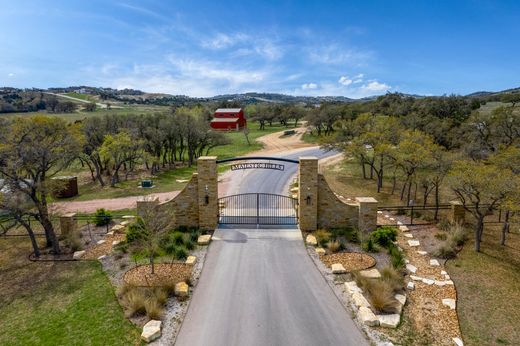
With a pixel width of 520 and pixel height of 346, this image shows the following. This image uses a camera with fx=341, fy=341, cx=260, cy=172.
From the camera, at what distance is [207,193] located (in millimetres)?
15297

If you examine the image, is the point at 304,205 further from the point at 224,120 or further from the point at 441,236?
the point at 224,120

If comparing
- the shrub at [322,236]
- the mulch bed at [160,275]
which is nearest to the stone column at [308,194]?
the shrub at [322,236]

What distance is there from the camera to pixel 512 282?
1097 centimetres

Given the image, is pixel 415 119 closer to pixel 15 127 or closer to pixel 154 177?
pixel 154 177

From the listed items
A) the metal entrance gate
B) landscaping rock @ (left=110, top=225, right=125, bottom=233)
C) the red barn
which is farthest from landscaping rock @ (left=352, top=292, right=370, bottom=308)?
the red barn

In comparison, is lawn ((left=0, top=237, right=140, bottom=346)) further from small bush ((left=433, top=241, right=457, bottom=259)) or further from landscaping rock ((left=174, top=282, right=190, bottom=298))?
small bush ((left=433, top=241, right=457, bottom=259))

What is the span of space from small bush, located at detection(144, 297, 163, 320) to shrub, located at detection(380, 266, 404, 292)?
6.55 meters

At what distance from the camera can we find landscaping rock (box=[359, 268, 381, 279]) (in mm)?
10887

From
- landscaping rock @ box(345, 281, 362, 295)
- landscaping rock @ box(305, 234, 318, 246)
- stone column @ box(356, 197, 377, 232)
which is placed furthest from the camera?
stone column @ box(356, 197, 377, 232)

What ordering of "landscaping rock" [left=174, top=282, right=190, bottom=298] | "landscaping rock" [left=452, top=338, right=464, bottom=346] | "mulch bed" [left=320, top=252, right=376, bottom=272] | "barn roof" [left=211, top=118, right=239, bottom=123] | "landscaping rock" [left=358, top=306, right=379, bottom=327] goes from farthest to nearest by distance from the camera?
"barn roof" [left=211, top=118, right=239, bottom=123], "mulch bed" [left=320, top=252, right=376, bottom=272], "landscaping rock" [left=174, top=282, right=190, bottom=298], "landscaping rock" [left=358, top=306, right=379, bottom=327], "landscaping rock" [left=452, top=338, right=464, bottom=346]

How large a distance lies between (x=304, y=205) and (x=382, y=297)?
6.52m

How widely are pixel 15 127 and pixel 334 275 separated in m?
20.9

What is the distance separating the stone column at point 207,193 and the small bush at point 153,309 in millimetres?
6312

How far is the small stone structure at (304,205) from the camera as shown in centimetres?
1512
